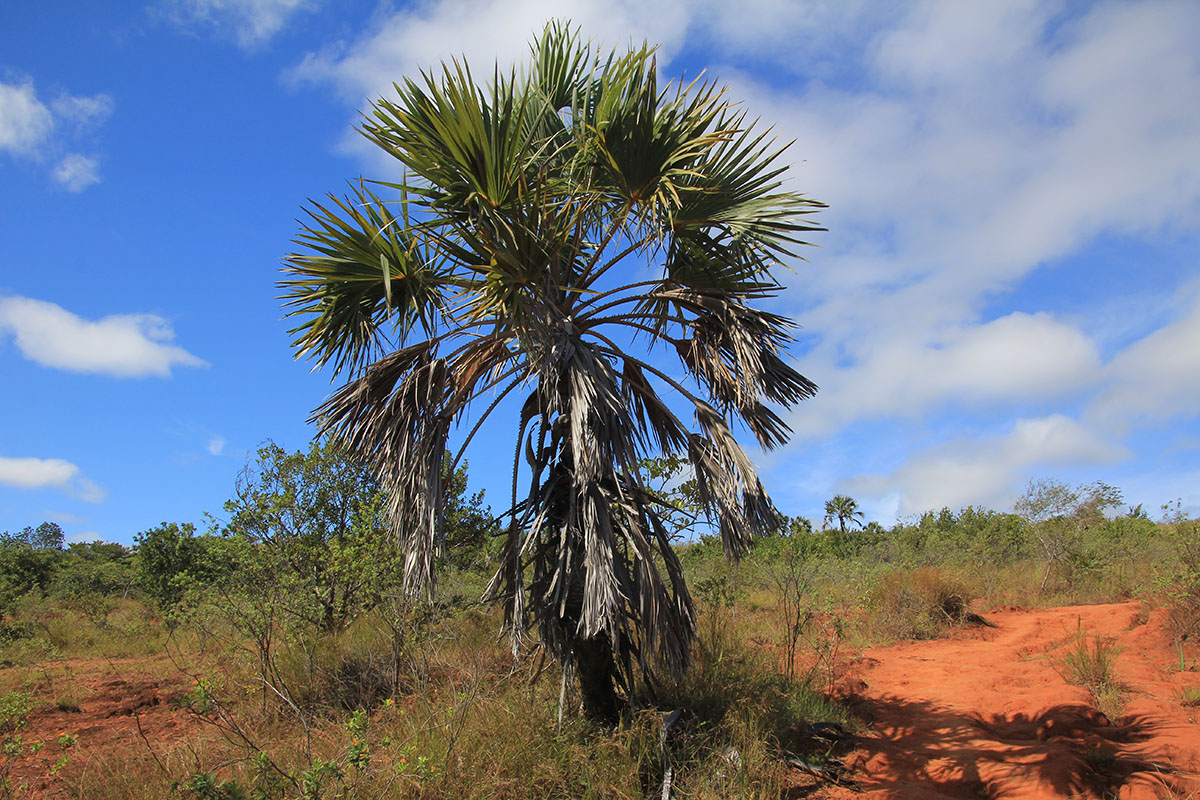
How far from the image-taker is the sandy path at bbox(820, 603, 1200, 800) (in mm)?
5914

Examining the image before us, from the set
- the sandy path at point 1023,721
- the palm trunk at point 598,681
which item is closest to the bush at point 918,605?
the sandy path at point 1023,721

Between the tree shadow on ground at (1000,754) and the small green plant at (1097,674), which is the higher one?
the small green plant at (1097,674)

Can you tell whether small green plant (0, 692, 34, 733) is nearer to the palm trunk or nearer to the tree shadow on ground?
the palm trunk

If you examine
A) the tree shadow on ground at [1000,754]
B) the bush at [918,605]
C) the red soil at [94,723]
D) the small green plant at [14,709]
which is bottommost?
the tree shadow on ground at [1000,754]

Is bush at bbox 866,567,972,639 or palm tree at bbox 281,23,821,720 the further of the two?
bush at bbox 866,567,972,639

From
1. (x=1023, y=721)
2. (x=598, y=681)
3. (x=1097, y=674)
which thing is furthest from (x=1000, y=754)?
(x=598, y=681)

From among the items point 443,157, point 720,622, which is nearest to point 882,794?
point 720,622

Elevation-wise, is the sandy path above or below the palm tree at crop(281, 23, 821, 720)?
below

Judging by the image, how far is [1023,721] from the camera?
24.9 ft

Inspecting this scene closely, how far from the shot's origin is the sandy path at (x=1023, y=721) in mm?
5914

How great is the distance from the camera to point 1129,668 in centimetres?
863

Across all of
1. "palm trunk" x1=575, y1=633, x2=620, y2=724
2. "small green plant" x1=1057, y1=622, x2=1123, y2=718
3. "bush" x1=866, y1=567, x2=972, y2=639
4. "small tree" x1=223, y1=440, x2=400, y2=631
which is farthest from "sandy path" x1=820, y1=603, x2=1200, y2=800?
"small tree" x1=223, y1=440, x2=400, y2=631

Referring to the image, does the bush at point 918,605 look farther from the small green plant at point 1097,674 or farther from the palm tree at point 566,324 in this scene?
the palm tree at point 566,324

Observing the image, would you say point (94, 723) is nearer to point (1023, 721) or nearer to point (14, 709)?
point (14, 709)
